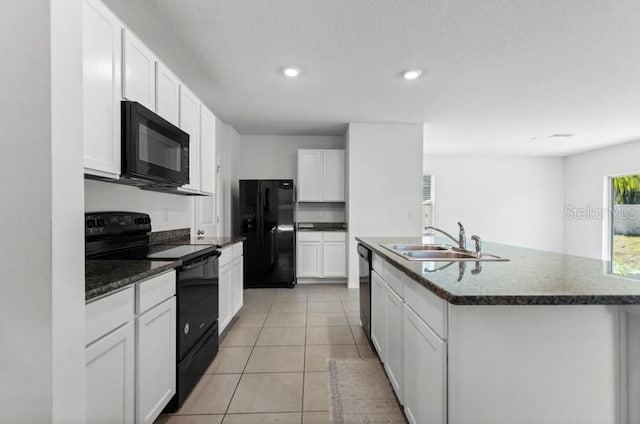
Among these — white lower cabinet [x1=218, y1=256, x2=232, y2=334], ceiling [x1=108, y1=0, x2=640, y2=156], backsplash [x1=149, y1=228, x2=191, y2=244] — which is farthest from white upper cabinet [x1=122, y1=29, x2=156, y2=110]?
white lower cabinet [x1=218, y1=256, x2=232, y2=334]

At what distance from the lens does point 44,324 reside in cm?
82

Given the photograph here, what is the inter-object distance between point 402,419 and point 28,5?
7.30 feet

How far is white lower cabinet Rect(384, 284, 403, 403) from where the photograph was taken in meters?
1.67

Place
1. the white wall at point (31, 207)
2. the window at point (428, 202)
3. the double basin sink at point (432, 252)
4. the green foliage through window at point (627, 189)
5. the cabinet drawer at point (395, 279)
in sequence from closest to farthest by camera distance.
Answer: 1. the white wall at point (31, 207)
2. the cabinet drawer at point (395, 279)
3. the double basin sink at point (432, 252)
4. the green foliage through window at point (627, 189)
5. the window at point (428, 202)

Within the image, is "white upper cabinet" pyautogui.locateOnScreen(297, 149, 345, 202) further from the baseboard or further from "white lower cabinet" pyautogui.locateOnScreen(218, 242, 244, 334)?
"white lower cabinet" pyautogui.locateOnScreen(218, 242, 244, 334)

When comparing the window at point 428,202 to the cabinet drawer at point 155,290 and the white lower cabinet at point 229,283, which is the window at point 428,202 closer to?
the white lower cabinet at point 229,283

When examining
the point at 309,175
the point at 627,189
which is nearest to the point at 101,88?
the point at 309,175

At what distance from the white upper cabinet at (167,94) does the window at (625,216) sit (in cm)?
778

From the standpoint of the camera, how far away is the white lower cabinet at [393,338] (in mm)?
1666

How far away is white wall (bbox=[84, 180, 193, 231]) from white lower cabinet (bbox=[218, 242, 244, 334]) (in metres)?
0.62

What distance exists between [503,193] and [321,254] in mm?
5028

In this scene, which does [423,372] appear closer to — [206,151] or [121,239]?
[121,239]

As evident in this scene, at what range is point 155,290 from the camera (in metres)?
1.48

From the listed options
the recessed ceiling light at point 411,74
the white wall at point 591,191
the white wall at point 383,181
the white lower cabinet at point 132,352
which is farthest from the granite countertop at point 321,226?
the white wall at point 591,191
